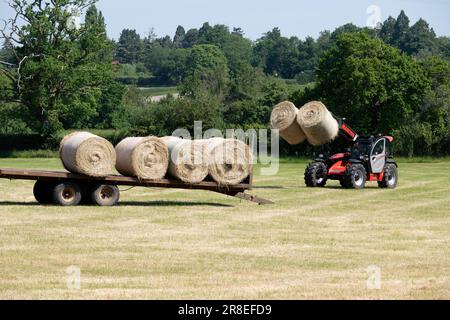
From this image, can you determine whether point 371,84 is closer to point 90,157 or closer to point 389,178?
point 389,178

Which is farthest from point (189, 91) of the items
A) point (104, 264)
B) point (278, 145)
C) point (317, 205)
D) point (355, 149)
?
point (104, 264)

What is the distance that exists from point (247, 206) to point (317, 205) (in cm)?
181

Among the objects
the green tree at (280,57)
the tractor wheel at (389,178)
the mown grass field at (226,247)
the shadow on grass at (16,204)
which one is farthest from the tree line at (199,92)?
the green tree at (280,57)

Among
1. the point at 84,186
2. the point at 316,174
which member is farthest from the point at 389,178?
the point at 84,186

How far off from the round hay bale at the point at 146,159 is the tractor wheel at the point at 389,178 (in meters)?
10.5

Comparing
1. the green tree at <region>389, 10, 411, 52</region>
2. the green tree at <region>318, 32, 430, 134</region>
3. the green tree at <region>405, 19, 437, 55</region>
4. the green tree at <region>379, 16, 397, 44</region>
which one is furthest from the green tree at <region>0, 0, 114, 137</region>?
the green tree at <region>379, 16, 397, 44</region>

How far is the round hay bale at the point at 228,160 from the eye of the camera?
2498 centimetres

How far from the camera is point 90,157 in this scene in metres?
24.2

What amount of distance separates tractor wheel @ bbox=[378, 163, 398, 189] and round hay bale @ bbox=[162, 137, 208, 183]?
32.3 ft

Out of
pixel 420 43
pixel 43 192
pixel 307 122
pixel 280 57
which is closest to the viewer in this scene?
pixel 43 192

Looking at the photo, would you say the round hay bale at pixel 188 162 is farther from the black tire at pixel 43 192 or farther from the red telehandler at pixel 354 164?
the red telehandler at pixel 354 164

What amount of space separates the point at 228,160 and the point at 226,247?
7.51m

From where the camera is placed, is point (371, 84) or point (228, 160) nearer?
point (228, 160)

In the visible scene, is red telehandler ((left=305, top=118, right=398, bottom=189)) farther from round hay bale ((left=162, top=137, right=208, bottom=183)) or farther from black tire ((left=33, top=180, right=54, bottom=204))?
black tire ((left=33, top=180, right=54, bottom=204))
